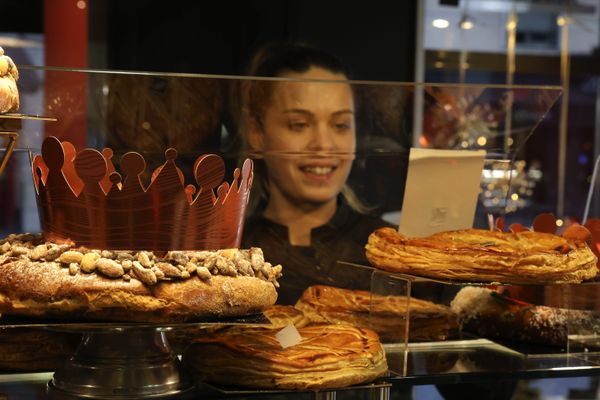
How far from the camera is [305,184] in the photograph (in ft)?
6.88

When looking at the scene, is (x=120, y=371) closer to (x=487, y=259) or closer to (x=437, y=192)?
(x=487, y=259)

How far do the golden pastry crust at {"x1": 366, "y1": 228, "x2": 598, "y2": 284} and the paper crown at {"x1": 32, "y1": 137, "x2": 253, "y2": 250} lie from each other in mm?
453

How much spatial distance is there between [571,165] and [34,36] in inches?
149

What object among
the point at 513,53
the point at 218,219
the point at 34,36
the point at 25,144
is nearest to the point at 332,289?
the point at 218,219

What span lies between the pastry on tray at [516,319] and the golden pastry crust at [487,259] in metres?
0.12

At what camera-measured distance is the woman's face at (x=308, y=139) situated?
2.03m

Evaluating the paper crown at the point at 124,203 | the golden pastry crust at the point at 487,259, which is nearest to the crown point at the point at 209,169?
the paper crown at the point at 124,203

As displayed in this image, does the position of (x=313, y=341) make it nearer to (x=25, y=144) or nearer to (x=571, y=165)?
(x=25, y=144)

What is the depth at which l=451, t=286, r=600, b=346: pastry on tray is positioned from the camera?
1925 millimetres

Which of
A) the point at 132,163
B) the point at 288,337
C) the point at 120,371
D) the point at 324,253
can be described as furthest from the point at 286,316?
the point at 132,163

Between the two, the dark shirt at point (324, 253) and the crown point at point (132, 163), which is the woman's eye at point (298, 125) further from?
the crown point at point (132, 163)

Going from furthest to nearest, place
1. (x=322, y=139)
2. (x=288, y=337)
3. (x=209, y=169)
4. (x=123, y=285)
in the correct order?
1. (x=322, y=139)
2. (x=288, y=337)
3. (x=209, y=169)
4. (x=123, y=285)

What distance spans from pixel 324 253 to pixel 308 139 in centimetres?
26

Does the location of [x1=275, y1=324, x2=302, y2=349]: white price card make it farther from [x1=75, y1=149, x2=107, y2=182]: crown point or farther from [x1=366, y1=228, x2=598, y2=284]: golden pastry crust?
[x1=75, y1=149, x2=107, y2=182]: crown point
